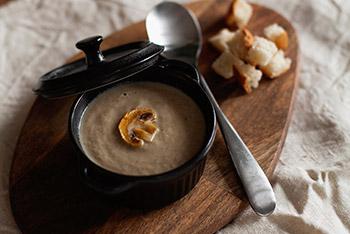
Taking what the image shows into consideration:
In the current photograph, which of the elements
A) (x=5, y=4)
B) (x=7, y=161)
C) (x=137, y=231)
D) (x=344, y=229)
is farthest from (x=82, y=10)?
(x=344, y=229)

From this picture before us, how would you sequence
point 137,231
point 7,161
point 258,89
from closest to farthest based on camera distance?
point 137,231, point 7,161, point 258,89

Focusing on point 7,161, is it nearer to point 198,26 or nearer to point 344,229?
point 198,26

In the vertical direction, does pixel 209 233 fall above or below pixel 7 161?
below

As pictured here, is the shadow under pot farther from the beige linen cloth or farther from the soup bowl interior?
the beige linen cloth

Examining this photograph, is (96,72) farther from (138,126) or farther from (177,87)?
(177,87)

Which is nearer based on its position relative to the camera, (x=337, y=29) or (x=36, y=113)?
(x=36, y=113)

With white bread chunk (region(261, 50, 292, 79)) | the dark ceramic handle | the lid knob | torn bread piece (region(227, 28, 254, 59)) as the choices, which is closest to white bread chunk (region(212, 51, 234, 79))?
torn bread piece (region(227, 28, 254, 59))

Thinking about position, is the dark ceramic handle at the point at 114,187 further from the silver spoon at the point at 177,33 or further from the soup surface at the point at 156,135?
the silver spoon at the point at 177,33
